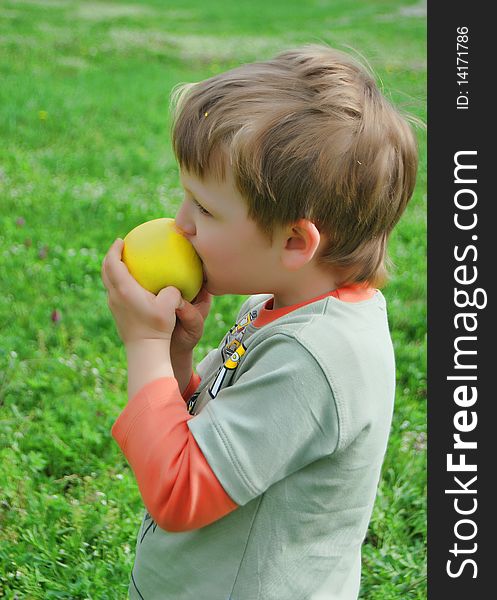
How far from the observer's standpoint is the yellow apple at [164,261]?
6.62 ft

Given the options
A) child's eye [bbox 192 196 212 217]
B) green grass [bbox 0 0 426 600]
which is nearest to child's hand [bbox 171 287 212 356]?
child's eye [bbox 192 196 212 217]

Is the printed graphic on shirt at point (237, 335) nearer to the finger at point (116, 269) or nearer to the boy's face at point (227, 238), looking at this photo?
the boy's face at point (227, 238)

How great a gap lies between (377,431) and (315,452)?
20 centimetres

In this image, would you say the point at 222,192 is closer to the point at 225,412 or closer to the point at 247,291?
the point at 247,291

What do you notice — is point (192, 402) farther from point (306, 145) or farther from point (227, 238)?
point (306, 145)

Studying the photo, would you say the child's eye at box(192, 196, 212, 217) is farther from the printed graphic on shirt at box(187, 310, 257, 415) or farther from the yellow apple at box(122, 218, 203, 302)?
the printed graphic on shirt at box(187, 310, 257, 415)

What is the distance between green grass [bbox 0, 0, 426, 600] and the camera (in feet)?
9.88

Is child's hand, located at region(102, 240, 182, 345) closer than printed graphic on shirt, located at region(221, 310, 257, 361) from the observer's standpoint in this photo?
Yes

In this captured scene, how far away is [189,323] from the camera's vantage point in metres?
2.14

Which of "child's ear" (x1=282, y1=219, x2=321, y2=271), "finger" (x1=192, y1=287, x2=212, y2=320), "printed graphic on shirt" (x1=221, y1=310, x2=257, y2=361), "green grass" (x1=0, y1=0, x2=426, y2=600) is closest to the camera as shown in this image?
"child's ear" (x1=282, y1=219, x2=321, y2=271)

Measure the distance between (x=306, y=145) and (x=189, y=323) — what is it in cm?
57

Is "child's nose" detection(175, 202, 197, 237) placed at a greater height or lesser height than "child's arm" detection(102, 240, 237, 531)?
greater

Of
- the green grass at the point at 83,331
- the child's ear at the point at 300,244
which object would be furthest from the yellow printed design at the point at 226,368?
the green grass at the point at 83,331

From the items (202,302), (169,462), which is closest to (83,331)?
(202,302)
